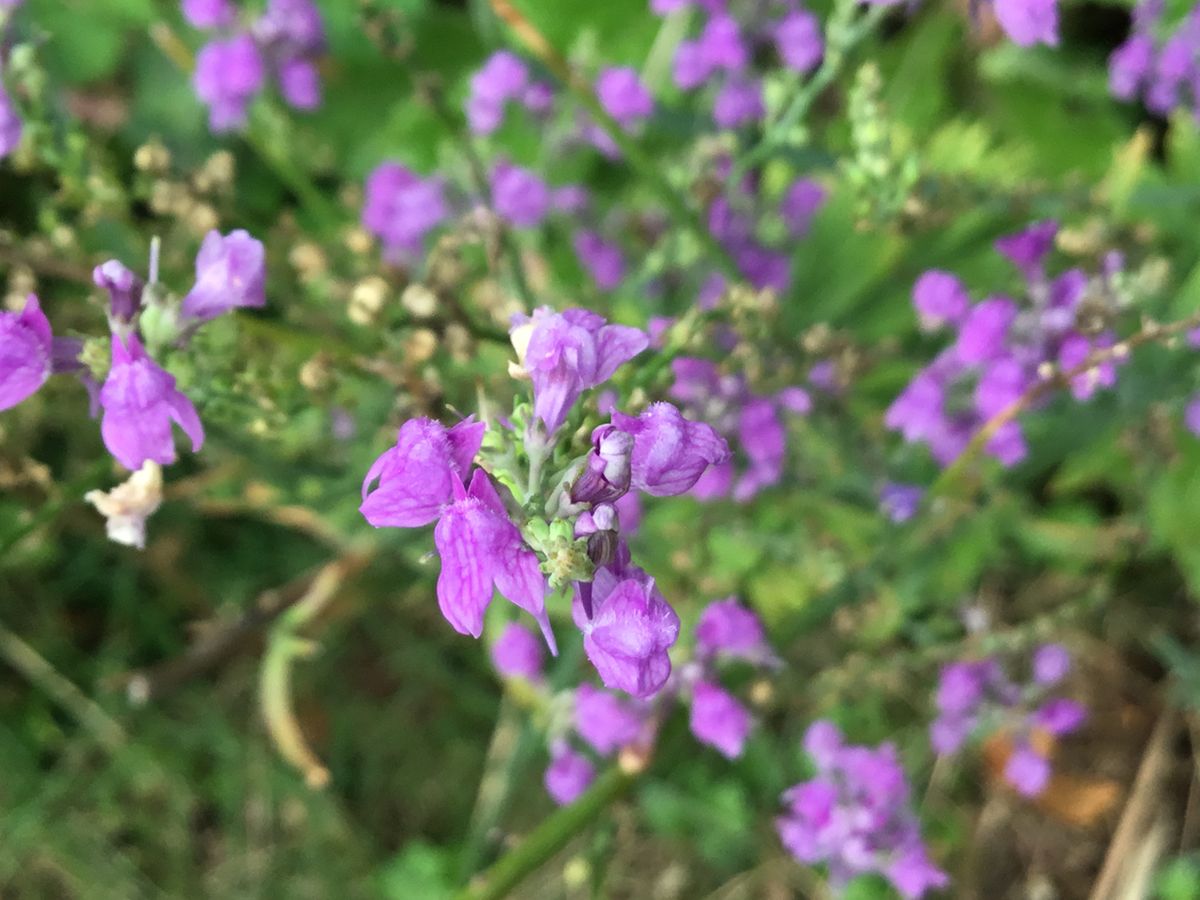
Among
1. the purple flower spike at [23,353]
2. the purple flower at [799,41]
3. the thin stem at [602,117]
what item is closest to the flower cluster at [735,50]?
the purple flower at [799,41]

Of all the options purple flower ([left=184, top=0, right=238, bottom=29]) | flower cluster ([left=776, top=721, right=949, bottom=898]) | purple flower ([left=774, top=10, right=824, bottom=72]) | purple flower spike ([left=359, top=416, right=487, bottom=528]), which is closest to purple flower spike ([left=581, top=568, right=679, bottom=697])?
purple flower spike ([left=359, top=416, right=487, bottom=528])

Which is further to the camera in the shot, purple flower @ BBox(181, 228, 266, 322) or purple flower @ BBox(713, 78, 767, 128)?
purple flower @ BBox(713, 78, 767, 128)

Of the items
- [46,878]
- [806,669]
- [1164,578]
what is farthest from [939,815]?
[46,878]

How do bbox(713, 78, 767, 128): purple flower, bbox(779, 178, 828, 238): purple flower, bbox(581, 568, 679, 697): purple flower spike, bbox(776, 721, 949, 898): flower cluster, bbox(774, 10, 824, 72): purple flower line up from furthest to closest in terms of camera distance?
bbox(779, 178, 828, 238): purple flower < bbox(713, 78, 767, 128): purple flower < bbox(774, 10, 824, 72): purple flower < bbox(776, 721, 949, 898): flower cluster < bbox(581, 568, 679, 697): purple flower spike

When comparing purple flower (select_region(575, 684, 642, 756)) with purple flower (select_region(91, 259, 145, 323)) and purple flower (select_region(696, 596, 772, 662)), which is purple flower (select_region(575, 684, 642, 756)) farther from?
purple flower (select_region(91, 259, 145, 323))

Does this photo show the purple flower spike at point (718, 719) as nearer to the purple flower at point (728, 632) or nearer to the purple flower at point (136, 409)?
the purple flower at point (728, 632)

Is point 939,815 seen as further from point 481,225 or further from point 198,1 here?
point 198,1

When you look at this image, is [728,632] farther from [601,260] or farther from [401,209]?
[401,209]
